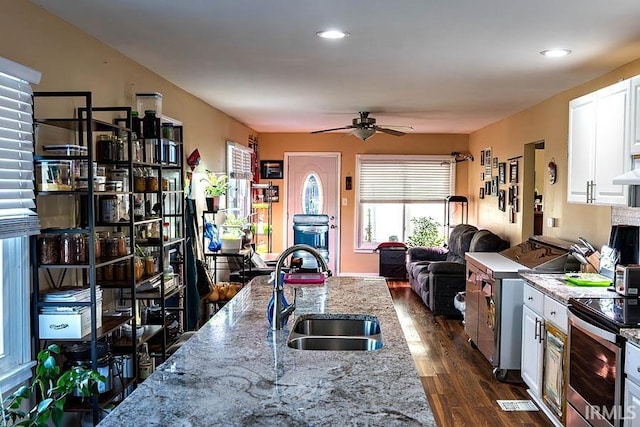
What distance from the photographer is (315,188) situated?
29.9 ft

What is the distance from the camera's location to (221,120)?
641 cm

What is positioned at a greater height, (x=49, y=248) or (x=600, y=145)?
(x=600, y=145)

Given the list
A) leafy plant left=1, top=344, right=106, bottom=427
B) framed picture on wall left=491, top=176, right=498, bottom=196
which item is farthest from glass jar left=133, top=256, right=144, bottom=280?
framed picture on wall left=491, top=176, right=498, bottom=196

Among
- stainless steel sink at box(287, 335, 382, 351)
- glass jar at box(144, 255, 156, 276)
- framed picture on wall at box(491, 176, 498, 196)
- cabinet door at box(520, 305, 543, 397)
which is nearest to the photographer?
stainless steel sink at box(287, 335, 382, 351)

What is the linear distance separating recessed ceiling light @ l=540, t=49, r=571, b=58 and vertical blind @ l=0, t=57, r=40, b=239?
300 cm

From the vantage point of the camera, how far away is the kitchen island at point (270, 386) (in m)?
1.44

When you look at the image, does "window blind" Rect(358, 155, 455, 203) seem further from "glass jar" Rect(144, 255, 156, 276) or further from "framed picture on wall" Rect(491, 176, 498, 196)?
"glass jar" Rect(144, 255, 156, 276)

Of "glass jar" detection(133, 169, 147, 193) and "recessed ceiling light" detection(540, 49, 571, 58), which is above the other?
"recessed ceiling light" detection(540, 49, 571, 58)

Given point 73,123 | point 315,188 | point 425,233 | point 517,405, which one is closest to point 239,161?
point 315,188

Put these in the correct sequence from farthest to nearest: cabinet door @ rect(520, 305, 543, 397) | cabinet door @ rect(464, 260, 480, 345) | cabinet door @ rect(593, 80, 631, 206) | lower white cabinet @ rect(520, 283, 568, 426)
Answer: cabinet door @ rect(464, 260, 480, 345), cabinet door @ rect(520, 305, 543, 397), lower white cabinet @ rect(520, 283, 568, 426), cabinet door @ rect(593, 80, 631, 206)

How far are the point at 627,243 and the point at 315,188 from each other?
5.92 m

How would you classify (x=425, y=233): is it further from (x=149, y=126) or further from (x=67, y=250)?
(x=67, y=250)

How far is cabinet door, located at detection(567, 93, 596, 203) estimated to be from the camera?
11.9ft

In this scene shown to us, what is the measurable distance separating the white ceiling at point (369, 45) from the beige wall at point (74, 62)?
0.08 meters
